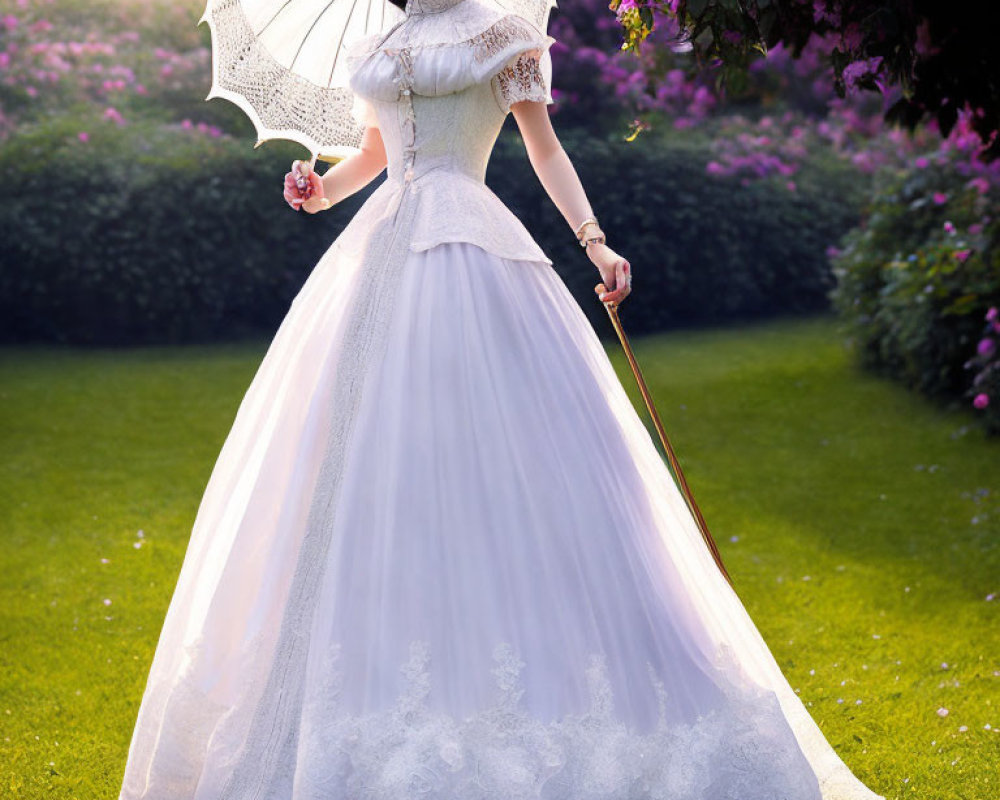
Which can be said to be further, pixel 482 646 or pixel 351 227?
pixel 351 227

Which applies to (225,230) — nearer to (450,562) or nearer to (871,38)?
(871,38)

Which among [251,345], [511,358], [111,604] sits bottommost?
[251,345]

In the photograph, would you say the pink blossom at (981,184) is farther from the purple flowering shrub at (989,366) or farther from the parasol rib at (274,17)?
the parasol rib at (274,17)

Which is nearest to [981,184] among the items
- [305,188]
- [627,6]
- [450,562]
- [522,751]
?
[627,6]

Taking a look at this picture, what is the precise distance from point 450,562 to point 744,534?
129 inches

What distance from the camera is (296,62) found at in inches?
Answer: 131

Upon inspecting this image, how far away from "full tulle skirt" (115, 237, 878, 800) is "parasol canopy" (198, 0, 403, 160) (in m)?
0.65

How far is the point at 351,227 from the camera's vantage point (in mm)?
2926

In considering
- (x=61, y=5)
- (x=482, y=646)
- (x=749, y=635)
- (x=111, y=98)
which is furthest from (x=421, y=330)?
(x=61, y=5)

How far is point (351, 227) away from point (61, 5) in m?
9.91

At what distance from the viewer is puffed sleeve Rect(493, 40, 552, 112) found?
2869 millimetres

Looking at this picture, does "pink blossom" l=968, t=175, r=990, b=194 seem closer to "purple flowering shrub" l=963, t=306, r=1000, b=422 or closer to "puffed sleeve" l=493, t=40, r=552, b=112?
"purple flowering shrub" l=963, t=306, r=1000, b=422

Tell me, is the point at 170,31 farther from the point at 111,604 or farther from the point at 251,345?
the point at 111,604

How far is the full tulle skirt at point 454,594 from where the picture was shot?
2.41 meters
